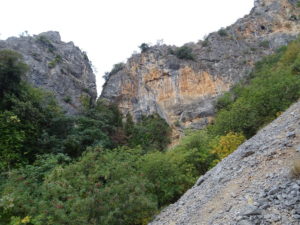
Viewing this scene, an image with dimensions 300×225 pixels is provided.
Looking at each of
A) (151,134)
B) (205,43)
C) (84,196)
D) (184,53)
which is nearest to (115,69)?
(184,53)

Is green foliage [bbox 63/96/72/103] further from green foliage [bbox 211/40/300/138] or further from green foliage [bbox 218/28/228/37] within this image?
green foliage [bbox 218/28/228/37]

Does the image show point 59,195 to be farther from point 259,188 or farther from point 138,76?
point 138,76

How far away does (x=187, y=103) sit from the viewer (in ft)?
131

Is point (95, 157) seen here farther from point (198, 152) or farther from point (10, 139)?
point (10, 139)

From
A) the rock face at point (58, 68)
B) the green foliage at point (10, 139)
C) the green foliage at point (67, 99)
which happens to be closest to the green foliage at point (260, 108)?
the green foliage at point (10, 139)

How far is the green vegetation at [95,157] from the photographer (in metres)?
9.91

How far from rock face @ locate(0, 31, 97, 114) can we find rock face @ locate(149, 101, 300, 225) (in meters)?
24.8

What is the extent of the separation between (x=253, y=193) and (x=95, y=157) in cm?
823

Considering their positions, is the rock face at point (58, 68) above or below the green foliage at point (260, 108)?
above

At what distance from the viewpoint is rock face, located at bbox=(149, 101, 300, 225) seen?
5.47 meters

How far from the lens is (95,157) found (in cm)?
1319

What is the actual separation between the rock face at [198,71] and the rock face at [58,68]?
446 centimetres

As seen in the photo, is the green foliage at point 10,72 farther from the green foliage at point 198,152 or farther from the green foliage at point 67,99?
the green foliage at point 198,152

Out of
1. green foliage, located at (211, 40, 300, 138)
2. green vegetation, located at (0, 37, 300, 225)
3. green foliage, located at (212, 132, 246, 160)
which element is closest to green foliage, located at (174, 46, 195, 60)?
green vegetation, located at (0, 37, 300, 225)
